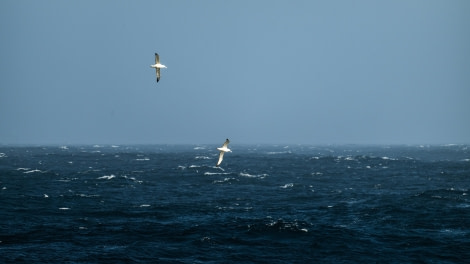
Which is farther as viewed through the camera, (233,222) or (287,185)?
(287,185)

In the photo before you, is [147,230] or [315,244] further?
[147,230]

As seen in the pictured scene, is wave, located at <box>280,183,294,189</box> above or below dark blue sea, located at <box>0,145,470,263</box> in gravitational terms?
above

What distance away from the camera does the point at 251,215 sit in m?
60.5

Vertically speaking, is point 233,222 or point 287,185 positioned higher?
point 287,185

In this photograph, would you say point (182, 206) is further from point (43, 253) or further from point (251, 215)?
point (43, 253)

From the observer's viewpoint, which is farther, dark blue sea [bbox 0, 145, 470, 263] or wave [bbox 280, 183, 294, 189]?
wave [bbox 280, 183, 294, 189]

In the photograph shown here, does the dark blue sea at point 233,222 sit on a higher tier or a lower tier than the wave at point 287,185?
lower

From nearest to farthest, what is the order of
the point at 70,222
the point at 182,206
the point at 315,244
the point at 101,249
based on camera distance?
the point at 101,249
the point at 315,244
the point at 70,222
the point at 182,206

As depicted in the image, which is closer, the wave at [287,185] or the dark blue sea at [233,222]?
the dark blue sea at [233,222]

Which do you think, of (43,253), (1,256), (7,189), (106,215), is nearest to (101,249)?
(43,253)

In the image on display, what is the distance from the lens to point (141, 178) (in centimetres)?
10619

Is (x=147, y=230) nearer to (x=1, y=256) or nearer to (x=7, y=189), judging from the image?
(x=1, y=256)

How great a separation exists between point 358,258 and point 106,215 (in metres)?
31.8

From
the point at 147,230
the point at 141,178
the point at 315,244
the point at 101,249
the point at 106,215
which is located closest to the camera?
the point at 101,249
